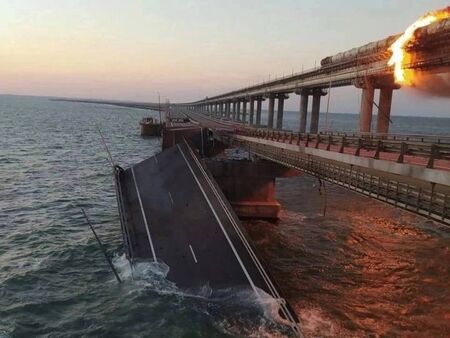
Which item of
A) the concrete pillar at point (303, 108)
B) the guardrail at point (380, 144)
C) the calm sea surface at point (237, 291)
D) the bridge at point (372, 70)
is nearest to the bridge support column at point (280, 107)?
the bridge at point (372, 70)

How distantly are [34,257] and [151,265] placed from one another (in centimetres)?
837

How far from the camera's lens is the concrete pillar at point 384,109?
5341 centimetres

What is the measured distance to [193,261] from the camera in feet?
86.4

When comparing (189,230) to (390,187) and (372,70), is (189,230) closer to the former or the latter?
(390,187)

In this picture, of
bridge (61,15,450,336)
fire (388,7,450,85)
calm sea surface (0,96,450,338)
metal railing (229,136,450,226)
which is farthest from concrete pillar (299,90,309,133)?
metal railing (229,136,450,226)

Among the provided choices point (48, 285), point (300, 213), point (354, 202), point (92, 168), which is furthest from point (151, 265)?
point (92, 168)

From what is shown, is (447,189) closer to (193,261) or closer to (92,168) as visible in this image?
(193,261)

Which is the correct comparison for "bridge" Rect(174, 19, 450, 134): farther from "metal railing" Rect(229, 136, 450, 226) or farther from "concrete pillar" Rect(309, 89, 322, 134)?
"metal railing" Rect(229, 136, 450, 226)

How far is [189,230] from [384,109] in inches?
1345

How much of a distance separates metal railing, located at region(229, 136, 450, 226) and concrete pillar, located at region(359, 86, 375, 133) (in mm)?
20778

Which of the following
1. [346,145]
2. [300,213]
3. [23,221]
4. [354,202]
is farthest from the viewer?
Answer: [354,202]

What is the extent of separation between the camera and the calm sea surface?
68.6 ft

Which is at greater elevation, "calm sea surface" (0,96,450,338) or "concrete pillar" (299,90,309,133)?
"concrete pillar" (299,90,309,133)

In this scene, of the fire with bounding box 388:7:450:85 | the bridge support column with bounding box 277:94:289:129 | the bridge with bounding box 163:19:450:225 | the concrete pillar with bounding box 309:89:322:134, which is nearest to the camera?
the bridge with bounding box 163:19:450:225
